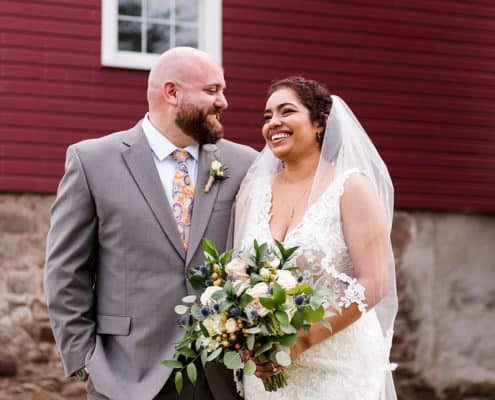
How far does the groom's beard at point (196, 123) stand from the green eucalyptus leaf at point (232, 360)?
1.21m

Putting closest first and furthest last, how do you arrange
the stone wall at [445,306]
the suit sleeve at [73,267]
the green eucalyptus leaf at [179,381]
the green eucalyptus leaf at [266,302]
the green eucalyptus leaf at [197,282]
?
the green eucalyptus leaf at [266,302]
the green eucalyptus leaf at [197,282]
the green eucalyptus leaf at [179,381]
the suit sleeve at [73,267]
the stone wall at [445,306]

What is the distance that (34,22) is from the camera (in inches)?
375

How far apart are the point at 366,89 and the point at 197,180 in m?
6.71

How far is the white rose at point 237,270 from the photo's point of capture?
12.8ft

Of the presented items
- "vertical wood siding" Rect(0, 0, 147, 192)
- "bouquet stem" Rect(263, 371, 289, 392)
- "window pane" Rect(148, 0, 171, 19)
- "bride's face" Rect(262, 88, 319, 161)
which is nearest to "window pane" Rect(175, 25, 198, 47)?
"window pane" Rect(148, 0, 171, 19)

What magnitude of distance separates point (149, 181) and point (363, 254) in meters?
1.09

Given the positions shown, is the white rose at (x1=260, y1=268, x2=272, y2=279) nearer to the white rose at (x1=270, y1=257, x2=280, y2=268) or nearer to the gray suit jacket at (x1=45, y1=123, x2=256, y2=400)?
the white rose at (x1=270, y1=257, x2=280, y2=268)

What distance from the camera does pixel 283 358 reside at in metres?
3.75

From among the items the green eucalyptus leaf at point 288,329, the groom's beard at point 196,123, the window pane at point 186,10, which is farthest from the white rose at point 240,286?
the window pane at point 186,10

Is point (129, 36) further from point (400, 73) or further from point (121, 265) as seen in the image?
point (121, 265)

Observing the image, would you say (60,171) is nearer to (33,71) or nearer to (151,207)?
(33,71)

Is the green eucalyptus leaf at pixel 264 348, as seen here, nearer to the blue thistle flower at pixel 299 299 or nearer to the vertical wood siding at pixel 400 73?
the blue thistle flower at pixel 299 299

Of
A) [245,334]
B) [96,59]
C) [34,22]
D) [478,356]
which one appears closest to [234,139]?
[96,59]

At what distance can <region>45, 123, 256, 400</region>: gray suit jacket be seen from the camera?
4.39 meters
